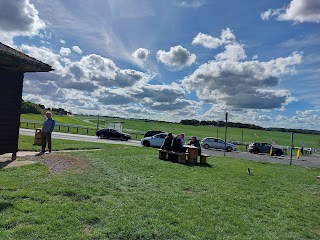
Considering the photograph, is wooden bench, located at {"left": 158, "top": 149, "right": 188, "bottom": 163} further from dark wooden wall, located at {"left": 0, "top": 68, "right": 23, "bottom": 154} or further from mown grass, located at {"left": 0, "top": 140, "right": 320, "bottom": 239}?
dark wooden wall, located at {"left": 0, "top": 68, "right": 23, "bottom": 154}

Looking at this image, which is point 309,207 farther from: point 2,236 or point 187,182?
point 2,236

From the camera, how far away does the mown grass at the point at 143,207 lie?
5.36 m

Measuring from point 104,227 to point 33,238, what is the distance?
1.10 meters

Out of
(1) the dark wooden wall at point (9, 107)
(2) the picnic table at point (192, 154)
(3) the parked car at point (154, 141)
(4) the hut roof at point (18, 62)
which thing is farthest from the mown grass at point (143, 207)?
(3) the parked car at point (154, 141)

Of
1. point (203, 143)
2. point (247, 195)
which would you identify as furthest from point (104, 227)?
point (203, 143)

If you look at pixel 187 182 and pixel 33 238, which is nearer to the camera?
pixel 33 238

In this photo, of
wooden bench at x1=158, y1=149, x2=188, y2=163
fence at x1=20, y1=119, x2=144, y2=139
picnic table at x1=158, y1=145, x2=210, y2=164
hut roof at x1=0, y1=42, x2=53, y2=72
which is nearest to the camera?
hut roof at x1=0, y1=42, x2=53, y2=72

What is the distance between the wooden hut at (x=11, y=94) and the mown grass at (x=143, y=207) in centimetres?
216

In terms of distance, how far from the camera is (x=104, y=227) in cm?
543

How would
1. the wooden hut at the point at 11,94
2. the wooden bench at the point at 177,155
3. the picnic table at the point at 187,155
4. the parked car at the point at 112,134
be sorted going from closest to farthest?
the wooden hut at the point at 11,94, the wooden bench at the point at 177,155, the picnic table at the point at 187,155, the parked car at the point at 112,134

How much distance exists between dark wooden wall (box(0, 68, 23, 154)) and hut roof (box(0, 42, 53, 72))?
33cm

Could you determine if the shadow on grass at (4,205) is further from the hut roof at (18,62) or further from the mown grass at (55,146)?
the mown grass at (55,146)

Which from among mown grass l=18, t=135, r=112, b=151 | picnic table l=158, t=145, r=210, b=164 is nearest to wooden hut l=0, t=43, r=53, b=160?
mown grass l=18, t=135, r=112, b=151

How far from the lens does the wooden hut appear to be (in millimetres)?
10805
